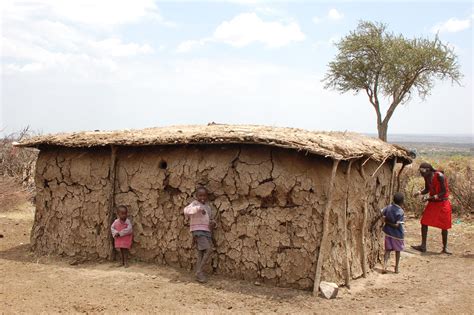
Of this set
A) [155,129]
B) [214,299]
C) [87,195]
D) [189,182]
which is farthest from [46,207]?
[214,299]

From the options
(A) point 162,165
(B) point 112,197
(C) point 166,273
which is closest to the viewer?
(C) point 166,273

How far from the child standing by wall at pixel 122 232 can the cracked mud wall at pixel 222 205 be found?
0.41 ft

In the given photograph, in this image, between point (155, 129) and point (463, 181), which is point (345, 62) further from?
point (155, 129)

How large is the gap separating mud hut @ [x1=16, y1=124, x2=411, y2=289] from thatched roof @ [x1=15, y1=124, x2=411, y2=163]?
0.02 m

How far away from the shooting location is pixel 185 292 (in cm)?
588

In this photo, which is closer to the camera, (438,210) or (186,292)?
(186,292)

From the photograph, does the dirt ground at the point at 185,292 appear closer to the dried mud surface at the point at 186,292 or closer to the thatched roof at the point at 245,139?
the dried mud surface at the point at 186,292

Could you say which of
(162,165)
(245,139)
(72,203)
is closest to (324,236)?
(245,139)

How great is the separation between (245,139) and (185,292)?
6.88 feet

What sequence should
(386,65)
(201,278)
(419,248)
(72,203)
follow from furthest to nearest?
(386,65) < (419,248) < (72,203) < (201,278)

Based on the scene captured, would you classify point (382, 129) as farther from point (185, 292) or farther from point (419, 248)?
point (185, 292)

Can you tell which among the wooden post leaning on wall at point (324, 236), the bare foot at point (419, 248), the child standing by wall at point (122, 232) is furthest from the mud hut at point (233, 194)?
the bare foot at point (419, 248)

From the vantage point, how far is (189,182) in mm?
6684

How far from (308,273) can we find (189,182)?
2092 mm
